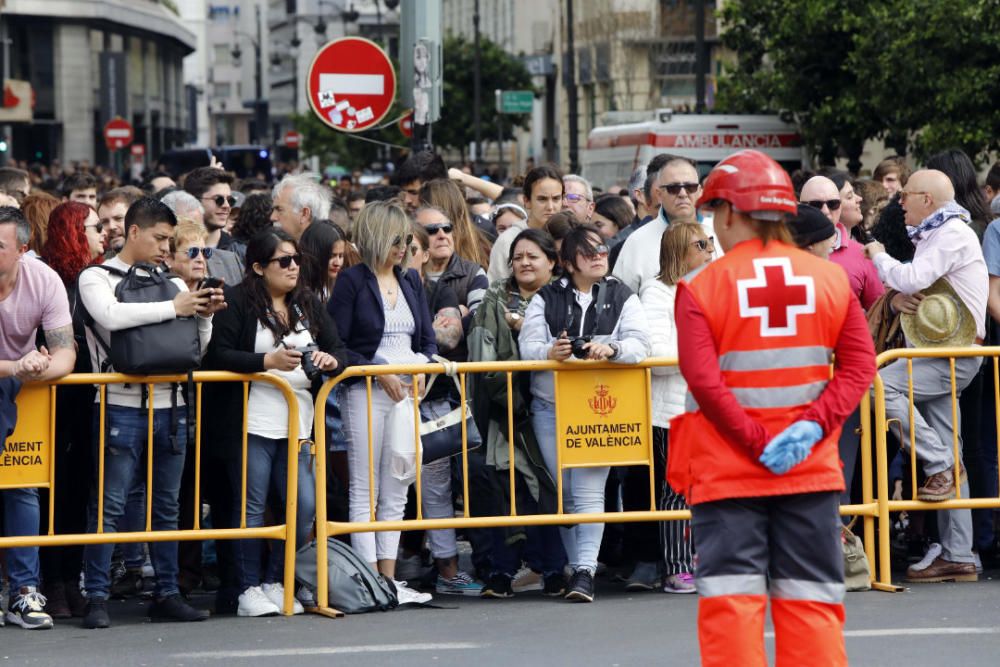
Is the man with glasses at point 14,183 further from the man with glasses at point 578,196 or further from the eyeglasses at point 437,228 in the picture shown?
the man with glasses at point 578,196

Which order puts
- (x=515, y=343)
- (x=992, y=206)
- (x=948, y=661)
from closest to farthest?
(x=948, y=661) → (x=515, y=343) → (x=992, y=206)

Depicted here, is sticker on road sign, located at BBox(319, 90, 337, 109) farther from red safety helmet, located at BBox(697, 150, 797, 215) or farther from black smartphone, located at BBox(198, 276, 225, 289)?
red safety helmet, located at BBox(697, 150, 797, 215)

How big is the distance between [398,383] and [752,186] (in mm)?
3206

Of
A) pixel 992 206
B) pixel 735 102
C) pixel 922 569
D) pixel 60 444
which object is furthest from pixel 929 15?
pixel 60 444

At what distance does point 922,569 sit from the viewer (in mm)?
8859

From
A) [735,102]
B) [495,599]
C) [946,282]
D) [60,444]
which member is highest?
[735,102]

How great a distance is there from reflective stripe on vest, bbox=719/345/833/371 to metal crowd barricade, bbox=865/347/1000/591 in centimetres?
313

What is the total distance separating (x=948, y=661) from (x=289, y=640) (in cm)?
275

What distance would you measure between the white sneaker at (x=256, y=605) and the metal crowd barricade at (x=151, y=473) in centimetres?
7

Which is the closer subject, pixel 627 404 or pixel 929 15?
pixel 627 404

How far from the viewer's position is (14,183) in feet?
38.4

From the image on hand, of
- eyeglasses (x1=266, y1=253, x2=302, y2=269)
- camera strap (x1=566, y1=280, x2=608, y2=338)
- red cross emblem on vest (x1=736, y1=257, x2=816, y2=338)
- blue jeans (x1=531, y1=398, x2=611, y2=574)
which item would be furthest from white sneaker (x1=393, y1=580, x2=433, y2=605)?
red cross emblem on vest (x1=736, y1=257, x2=816, y2=338)

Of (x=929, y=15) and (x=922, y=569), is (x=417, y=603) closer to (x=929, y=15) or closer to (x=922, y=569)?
(x=922, y=569)

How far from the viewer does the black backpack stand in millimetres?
7918
